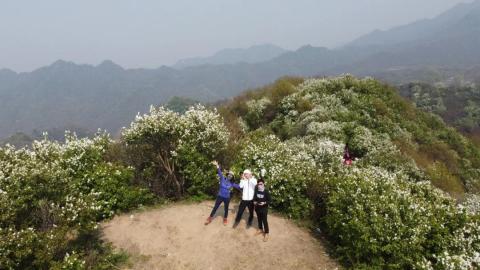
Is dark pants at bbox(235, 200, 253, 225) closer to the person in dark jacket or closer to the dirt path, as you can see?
the dirt path

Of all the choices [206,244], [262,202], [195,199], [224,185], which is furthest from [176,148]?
[262,202]

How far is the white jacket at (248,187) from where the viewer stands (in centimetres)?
1284

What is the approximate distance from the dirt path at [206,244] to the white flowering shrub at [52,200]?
1346mm

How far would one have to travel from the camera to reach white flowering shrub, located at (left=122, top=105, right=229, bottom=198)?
16391 mm

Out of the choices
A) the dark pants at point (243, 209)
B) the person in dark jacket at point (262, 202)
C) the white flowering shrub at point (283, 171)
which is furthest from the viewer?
the white flowering shrub at point (283, 171)

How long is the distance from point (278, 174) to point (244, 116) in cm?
2180

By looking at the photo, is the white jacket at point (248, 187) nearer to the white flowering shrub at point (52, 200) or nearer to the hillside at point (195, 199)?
the hillside at point (195, 199)

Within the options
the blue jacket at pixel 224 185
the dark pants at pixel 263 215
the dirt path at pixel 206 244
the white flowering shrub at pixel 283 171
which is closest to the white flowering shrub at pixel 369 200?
the white flowering shrub at pixel 283 171

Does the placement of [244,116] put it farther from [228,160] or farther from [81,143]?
[81,143]

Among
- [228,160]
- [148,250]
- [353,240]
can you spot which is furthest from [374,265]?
[228,160]

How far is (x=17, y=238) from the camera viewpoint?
9.70m

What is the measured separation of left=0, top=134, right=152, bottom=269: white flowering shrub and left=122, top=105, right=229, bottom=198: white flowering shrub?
1.28m

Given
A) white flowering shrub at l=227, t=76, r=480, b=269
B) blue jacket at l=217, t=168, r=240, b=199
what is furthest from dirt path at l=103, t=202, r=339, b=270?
blue jacket at l=217, t=168, r=240, b=199

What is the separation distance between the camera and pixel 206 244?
12.7m
